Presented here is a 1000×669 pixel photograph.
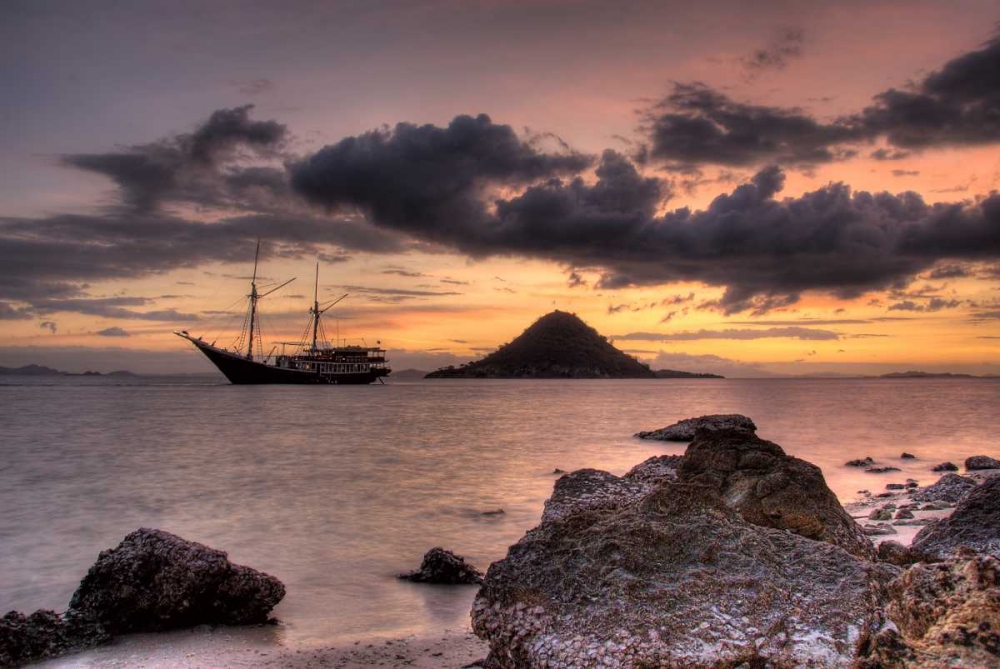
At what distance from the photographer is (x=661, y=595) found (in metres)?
3.77

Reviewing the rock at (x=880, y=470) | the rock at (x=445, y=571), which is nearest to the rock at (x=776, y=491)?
the rock at (x=445, y=571)

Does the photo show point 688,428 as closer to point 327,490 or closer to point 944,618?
point 327,490

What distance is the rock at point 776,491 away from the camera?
589 cm

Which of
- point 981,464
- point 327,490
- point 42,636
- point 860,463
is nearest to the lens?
point 42,636

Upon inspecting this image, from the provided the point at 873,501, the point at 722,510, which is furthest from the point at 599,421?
the point at 722,510

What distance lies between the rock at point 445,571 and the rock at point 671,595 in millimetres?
3287

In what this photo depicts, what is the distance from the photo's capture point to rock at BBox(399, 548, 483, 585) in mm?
7500

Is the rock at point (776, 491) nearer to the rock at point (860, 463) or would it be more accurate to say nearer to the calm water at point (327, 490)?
the calm water at point (327, 490)

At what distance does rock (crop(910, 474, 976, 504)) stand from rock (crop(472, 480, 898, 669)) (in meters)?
8.60

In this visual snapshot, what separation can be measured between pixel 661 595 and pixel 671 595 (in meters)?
0.05

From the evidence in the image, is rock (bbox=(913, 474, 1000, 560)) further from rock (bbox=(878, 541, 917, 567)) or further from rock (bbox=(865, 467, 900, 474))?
rock (bbox=(865, 467, 900, 474))

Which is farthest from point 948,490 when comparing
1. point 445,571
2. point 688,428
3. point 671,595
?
point 688,428

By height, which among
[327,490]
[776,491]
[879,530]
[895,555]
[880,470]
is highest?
[776,491]

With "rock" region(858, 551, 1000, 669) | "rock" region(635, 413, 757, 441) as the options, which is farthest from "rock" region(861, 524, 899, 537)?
"rock" region(635, 413, 757, 441)
